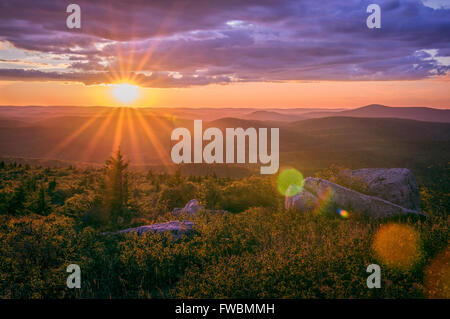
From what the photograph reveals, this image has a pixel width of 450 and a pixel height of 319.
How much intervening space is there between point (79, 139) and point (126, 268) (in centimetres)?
15002

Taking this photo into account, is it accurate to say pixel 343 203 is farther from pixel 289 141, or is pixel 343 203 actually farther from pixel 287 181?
pixel 289 141

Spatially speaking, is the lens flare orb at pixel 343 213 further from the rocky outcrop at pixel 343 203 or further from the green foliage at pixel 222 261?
the green foliage at pixel 222 261

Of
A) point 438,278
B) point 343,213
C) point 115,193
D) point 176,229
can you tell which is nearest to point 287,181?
point 343,213

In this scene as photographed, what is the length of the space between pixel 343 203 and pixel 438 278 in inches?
156

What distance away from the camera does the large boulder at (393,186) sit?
9.42 metres

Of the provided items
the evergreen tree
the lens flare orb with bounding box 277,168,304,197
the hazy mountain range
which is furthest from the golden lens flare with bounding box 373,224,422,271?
the hazy mountain range

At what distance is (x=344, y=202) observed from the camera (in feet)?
27.3

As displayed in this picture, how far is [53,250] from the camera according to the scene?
18.2ft

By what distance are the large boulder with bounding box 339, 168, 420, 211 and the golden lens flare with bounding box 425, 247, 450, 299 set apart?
183 inches

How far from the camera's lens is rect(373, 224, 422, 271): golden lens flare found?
189 inches

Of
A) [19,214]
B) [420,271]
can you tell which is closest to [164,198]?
[19,214]

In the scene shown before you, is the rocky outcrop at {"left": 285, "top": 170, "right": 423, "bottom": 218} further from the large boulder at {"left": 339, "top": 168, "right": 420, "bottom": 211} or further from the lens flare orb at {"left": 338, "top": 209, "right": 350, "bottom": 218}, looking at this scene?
the large boulder at {"left": 339, "top": 168, "right": 420, "bottom": 211}

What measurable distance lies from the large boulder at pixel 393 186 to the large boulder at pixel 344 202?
4.62 ft

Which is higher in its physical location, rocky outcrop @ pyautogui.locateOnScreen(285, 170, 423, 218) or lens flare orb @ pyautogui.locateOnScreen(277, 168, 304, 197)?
lens flare orb @ pyautogui.locateOnScreen(277, 168, 304, 197)
